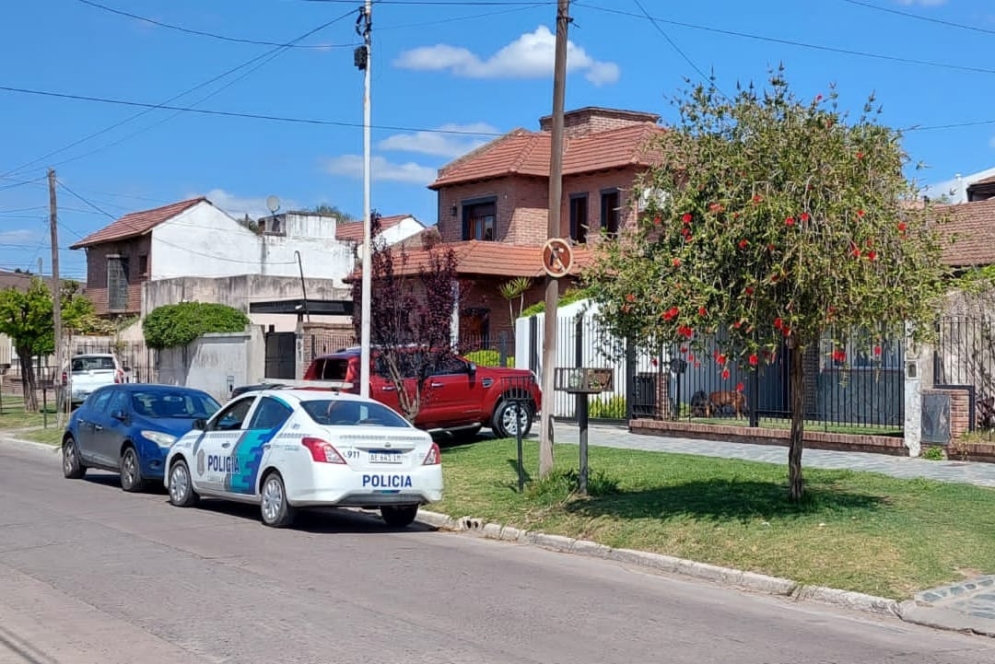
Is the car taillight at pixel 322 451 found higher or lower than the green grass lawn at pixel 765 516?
higher

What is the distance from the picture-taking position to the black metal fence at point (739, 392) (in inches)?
766

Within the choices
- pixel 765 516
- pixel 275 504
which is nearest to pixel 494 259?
pixel 275 504

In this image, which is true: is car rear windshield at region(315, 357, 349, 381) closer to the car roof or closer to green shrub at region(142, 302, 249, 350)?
the car roof

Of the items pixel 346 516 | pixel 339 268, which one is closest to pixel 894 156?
pixel 346 516

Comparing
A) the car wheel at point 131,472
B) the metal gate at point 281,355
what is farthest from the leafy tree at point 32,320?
the car wheel at point 131,472

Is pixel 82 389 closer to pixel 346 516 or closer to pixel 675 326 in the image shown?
pixel 346 516

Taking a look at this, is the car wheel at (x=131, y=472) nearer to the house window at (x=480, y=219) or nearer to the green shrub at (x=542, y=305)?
the green shrub at (x=542, y=305)

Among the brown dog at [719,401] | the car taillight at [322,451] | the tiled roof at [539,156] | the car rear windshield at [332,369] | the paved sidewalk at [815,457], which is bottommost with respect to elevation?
the paved sidewalk at [815,457]

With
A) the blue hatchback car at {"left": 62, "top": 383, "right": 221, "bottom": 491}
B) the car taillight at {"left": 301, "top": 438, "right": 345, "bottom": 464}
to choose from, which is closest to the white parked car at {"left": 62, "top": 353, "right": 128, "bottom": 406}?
the blue hatchback car at {"left": 62, "top": 383, "right": 221, "bottom": 491}

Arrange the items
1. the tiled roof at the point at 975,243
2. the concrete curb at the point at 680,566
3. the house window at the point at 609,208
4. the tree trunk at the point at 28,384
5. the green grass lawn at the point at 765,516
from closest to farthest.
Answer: the concrete curb at the point at 680,566, the green grass lawn at the point at 765,516, the tiled roof at the point at 975,243, the house window at the point at 609,208, the tree trunk at the point at 28,384

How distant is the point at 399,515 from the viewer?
567 inches

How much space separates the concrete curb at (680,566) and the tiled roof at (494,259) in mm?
18189

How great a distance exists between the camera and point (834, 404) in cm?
2189

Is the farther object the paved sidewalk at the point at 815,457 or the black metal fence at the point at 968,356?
the black metal fence at the point at 968,356
